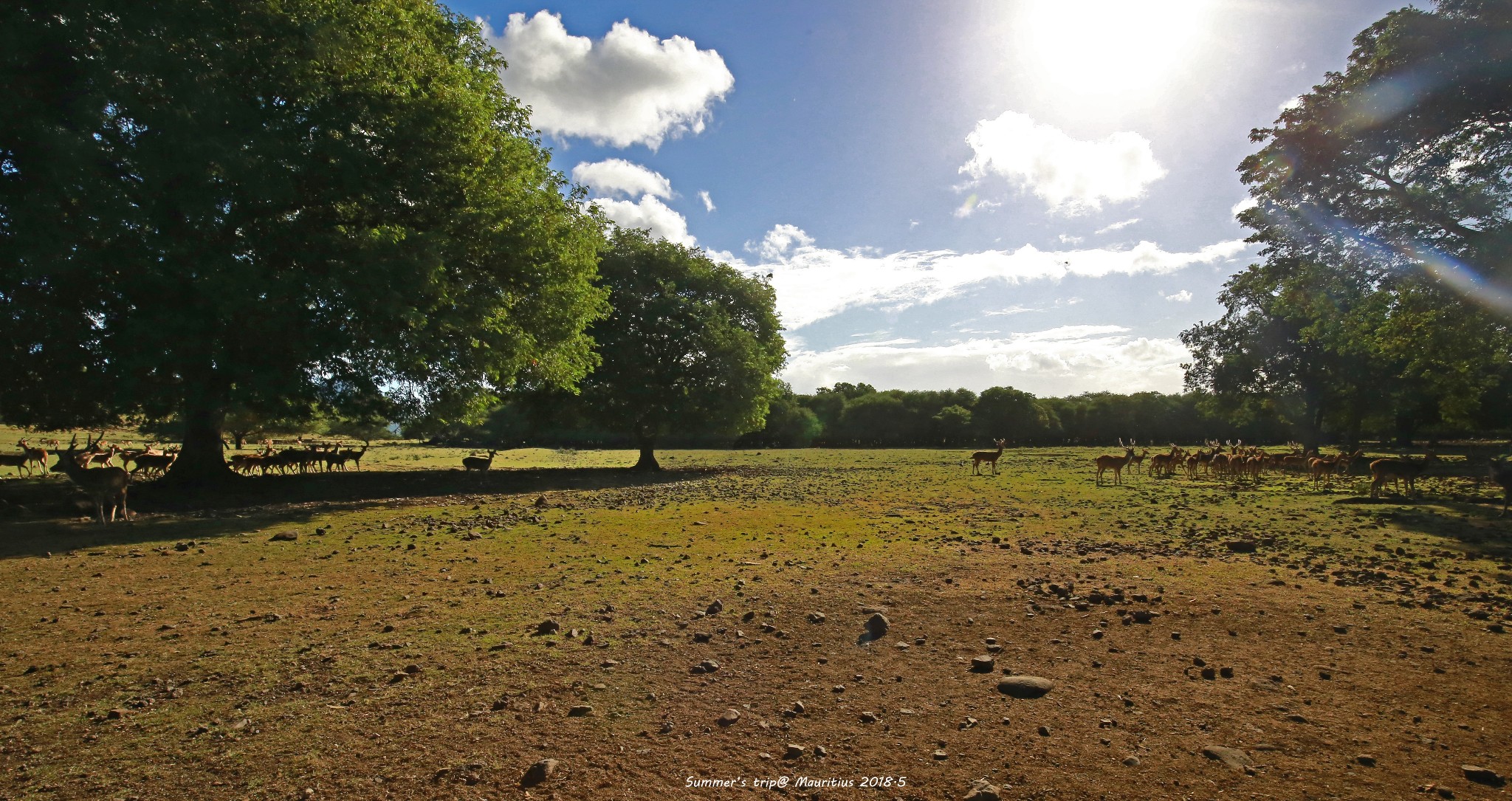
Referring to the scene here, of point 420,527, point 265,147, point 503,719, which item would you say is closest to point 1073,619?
point 503,719

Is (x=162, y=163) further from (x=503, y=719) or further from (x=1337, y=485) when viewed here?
(x=1337, y=485)

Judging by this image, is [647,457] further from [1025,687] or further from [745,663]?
[1025,687]

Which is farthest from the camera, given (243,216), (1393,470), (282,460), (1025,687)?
(282,460)

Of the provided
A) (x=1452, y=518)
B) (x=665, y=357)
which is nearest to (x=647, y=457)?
(x=665, y=357)

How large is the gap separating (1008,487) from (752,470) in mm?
16337

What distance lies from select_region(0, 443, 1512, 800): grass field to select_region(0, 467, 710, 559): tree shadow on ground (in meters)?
0.31

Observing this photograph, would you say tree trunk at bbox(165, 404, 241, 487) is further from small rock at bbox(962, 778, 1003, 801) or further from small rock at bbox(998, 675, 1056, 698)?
small rock at bbox(962, 778, 1003, 801)

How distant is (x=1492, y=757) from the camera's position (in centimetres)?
425

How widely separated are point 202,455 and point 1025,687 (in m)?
23.2

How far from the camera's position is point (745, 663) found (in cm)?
583

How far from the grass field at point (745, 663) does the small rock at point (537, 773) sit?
41mm

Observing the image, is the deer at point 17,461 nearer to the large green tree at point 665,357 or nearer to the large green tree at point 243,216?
the large green tree at point 243,216

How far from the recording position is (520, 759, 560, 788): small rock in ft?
12.7

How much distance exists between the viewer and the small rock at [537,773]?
3.87 meters
